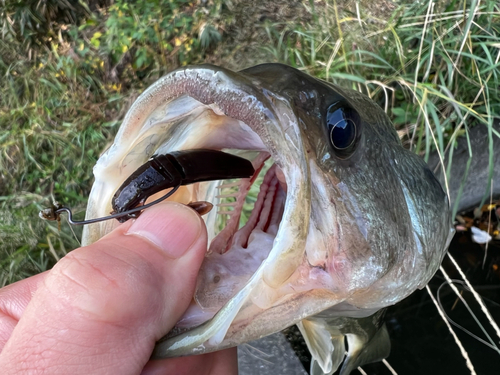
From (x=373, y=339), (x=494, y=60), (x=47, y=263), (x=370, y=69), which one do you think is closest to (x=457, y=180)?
(x=494, y=60)

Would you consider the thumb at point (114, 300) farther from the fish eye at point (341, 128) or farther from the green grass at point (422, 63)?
the green grass at point (422, 63)

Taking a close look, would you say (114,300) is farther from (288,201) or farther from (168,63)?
(168,63)

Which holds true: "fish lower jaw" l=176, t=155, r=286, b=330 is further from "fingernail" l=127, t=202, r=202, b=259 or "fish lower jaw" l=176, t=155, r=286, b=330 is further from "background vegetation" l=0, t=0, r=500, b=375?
"background vegetation" l=0, t=0, r=500, b=375

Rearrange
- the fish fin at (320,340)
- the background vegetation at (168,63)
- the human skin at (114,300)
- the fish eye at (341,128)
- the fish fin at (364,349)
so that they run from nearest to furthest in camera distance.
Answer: the human skin at (114,300) → the fish eye at (341,128) → the fish fin at (320,340) → the fish fin at (364,349) → the background vegetation at (168,63)

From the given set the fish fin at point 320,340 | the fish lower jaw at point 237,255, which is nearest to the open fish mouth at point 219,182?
the fish lower jaw at point 237,255

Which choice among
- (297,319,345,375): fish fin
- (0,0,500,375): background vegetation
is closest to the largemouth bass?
(297,319,345,375): fish fin

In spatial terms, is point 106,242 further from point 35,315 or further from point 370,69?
point 370,69
